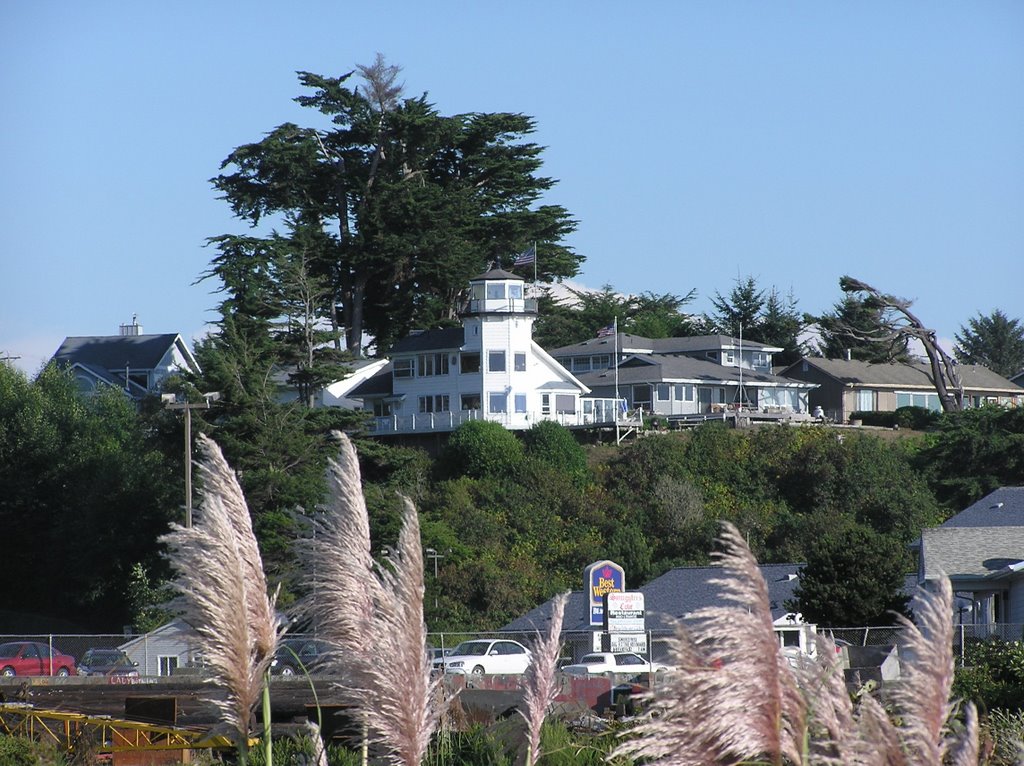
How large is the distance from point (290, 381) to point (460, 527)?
1207cm

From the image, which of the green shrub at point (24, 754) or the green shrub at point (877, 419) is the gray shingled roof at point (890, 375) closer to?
the green shrub at point (877, 419)

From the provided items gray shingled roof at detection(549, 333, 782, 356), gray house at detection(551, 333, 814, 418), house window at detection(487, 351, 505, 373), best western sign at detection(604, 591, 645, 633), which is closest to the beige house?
gray house at detection(551, 333, 814, 418)

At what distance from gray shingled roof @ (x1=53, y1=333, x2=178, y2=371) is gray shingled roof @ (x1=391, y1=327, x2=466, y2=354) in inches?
834

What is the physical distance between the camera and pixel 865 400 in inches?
3182

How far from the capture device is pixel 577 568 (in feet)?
181

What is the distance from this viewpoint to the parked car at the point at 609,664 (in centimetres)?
2953

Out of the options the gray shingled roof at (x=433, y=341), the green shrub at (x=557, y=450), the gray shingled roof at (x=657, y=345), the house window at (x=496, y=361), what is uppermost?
the gray shingled roof at (x=657, y=345)

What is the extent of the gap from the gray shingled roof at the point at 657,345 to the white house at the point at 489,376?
820 centimetres

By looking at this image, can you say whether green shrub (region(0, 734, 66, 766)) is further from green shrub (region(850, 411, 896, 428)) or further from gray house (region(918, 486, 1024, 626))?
green shrub (region(850, 411, 896, 428))

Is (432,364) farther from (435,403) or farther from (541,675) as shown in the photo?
(541,675)

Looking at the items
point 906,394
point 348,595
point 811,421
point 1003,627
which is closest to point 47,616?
point 811,421

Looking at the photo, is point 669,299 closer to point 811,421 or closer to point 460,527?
point 811,421

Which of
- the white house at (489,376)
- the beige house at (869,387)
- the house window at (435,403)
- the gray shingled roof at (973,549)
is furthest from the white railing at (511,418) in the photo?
→ the gray shingled roof at (973,549)

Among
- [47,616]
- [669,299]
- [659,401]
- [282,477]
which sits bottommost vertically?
[47,616]
